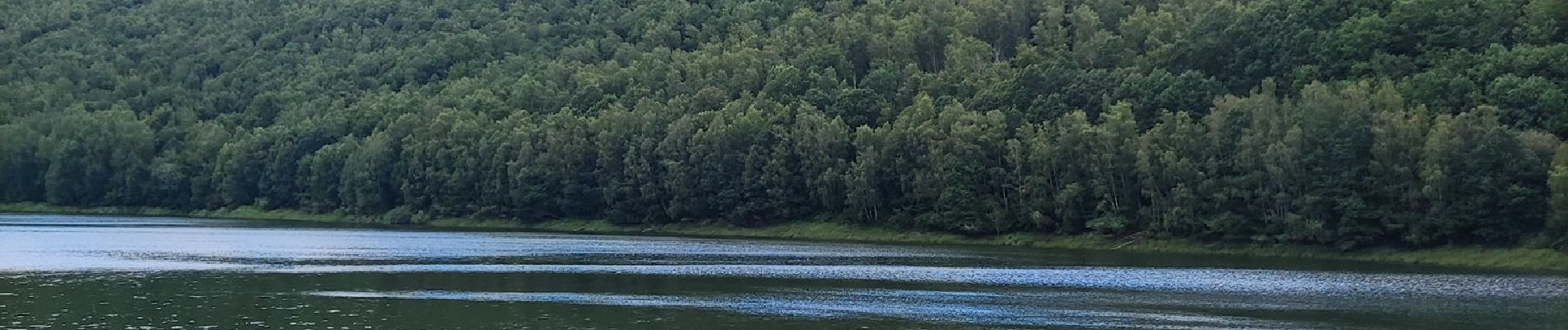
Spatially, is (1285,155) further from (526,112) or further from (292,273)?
(526,112)

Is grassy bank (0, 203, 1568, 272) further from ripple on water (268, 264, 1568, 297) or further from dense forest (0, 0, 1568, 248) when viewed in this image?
ripple on water (268, 264, 1568, 297)

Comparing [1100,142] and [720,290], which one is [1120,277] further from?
[1100,142]

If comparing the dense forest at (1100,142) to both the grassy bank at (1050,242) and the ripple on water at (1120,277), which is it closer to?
the grassy bank at (1050,242)

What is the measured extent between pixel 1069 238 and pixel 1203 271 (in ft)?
111

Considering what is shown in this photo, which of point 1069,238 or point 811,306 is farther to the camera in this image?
point 1069,238

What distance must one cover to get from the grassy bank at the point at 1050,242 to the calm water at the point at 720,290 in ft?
16.8

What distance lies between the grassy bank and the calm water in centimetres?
511

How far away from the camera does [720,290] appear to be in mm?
73125

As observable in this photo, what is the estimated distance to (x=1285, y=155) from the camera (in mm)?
107688

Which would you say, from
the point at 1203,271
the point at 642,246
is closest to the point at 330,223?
the point at 642,246

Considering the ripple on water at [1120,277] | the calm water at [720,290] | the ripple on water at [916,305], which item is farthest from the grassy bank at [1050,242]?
the ripple on water at [916,305]

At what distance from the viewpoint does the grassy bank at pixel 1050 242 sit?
9525cm

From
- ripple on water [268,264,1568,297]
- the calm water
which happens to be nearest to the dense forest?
the calm water

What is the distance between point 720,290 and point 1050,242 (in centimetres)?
5400
